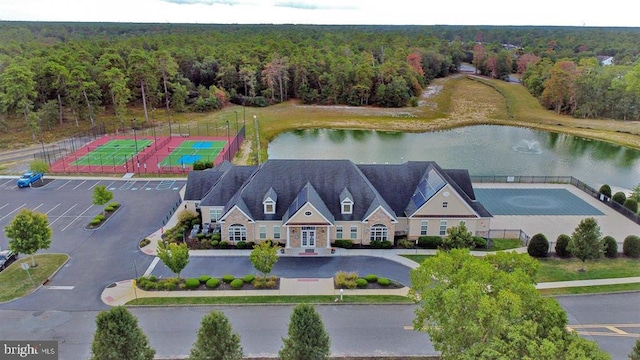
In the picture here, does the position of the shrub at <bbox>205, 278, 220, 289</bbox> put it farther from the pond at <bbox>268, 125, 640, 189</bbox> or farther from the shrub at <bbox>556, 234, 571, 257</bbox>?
the pond at <bbox>268, 125, 640, 189</bbox>

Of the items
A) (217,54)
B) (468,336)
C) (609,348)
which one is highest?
(217,54)

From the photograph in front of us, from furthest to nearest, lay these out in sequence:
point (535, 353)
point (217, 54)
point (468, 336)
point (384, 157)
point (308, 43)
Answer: point (308, 43) → point (217, 54) → point (384, 157) → point (468, 336) → point (535, 353)

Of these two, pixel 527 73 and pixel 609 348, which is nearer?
pixel 609 348

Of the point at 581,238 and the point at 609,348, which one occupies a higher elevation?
the point at 581,238

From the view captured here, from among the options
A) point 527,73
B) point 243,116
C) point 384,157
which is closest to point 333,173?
point 384,157

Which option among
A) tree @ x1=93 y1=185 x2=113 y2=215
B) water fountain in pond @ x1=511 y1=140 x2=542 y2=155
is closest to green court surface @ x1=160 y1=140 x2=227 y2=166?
tree @ x1=93 y1=185 x2=113 y2=215

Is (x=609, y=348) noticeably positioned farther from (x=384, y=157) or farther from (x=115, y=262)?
(x=384, y=157)

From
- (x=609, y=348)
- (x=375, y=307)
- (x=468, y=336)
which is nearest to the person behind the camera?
(x=468, y=336)
